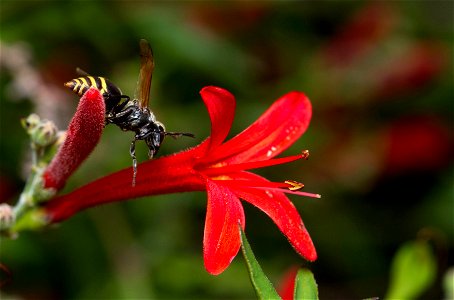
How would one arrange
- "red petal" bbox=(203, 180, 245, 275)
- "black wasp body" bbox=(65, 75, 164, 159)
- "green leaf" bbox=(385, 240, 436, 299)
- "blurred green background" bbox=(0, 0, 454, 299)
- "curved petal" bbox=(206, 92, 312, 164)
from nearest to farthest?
"red petal" bbox=(203, 180, 245, 275), "black wasp body" bbox=(65, 75, 164, 159), "curved petal" bbox=(206, 92, 312, 164), "green leaf" bbox=(385, 240, 436, 299), "blurred green background" bbox=(0, 0, 454, 299)

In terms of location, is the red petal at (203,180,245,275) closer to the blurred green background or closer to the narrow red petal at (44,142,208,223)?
the narrow red petal at (44,142,208,223)

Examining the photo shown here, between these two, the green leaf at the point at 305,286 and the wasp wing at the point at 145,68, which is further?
the wasp wing at the point at 145,68

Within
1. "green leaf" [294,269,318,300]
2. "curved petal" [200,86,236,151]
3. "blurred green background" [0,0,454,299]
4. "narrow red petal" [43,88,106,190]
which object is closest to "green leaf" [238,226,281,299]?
"green leaf" [294,269,318,300]

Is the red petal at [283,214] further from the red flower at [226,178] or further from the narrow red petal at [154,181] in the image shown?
the narrow red petal at [154,181]

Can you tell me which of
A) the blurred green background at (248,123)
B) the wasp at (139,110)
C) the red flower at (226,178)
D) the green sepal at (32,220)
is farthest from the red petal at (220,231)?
the blurred green background at (248,123)

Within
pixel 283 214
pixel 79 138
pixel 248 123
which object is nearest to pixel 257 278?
pixel 283 214

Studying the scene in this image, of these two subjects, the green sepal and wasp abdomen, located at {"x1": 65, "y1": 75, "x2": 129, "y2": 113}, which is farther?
the green sepal

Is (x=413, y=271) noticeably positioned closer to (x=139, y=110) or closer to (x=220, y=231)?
(x=220, y=231)
